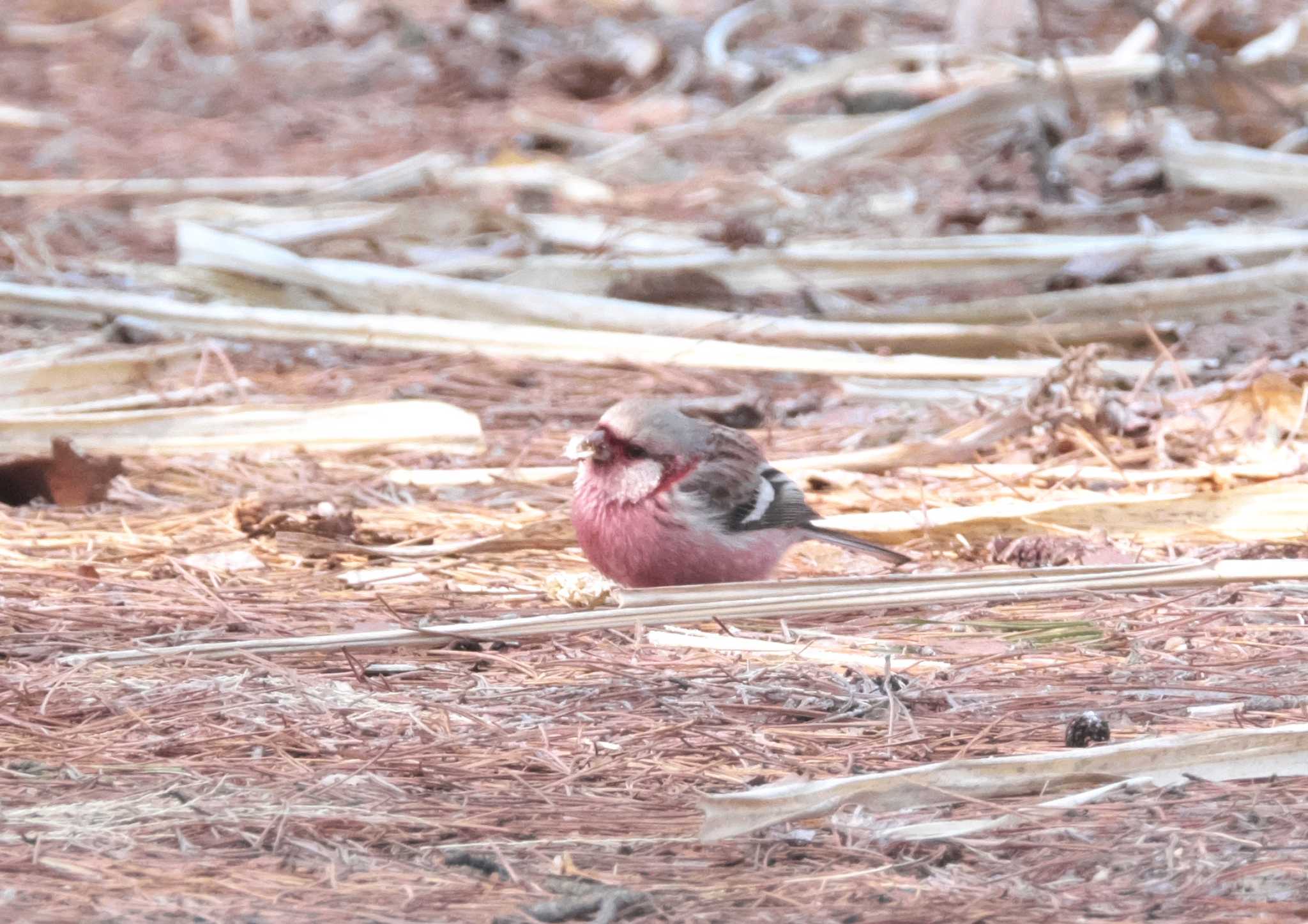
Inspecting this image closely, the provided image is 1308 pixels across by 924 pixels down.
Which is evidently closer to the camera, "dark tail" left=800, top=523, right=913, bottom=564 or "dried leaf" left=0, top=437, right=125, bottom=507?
"dark tail" left=800, top=523, right=913, bottom=564

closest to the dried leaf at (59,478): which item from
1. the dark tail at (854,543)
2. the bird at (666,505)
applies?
the bird at (666,505)

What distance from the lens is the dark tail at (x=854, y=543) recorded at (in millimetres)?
4129

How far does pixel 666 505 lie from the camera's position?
154 inches

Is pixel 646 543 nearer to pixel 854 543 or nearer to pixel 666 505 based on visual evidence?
pixel 666 505

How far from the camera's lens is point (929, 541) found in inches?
168

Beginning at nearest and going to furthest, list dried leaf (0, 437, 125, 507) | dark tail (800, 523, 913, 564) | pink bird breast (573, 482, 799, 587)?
pink bird breast (573, 482, 799, 587)
dark tail (800, 523, 913, 564)
dried leaf (0, 437, 125, 507)

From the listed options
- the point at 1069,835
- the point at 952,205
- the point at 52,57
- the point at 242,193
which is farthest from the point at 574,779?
the point at 52,57

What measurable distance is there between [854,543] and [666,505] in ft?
1.68

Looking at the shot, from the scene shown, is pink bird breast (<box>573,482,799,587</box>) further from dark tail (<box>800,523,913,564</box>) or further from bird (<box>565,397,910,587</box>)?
dark tail (<box>800,523,913,564</box>)

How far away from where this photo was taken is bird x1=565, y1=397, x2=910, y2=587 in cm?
390

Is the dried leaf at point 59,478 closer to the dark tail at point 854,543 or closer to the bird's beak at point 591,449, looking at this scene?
the bird's beak at point 591,449

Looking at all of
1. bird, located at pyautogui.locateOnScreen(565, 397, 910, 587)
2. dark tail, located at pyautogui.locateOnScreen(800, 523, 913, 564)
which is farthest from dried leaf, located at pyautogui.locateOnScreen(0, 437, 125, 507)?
dark tail, located at pyautogui.locateOnScreen(800, 523, 913, 564)

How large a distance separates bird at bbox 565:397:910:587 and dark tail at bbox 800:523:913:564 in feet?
0.24

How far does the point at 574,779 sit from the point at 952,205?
218 inches
